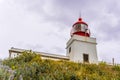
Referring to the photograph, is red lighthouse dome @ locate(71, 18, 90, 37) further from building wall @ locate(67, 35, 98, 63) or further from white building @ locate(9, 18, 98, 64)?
building wall @ locate(67, 35, 98, 63)

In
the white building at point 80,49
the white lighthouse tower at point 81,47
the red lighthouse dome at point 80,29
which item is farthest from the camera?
the red lighthouse dome at point 80,29

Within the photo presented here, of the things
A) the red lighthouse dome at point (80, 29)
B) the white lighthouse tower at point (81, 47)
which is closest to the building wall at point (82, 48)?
the white lighthouse tower at point (81, 47)

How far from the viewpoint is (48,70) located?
10469 mm

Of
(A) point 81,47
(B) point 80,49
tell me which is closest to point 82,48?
(A) point 81,47

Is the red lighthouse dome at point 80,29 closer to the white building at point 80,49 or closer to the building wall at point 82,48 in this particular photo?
the white building at point 80,49

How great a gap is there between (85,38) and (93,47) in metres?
1.00

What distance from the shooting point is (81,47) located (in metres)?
19.2

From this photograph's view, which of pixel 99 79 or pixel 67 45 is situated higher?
pixel 67 45

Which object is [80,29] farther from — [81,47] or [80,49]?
[80,49]

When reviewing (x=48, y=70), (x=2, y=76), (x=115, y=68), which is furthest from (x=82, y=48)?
(x=2, y=76)

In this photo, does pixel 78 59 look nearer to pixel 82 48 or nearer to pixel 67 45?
pixel 82 48

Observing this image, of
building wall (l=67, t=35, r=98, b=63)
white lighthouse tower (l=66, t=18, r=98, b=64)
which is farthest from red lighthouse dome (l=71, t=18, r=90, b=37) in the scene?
building wall (l=67, t=35, r=98, b=63)

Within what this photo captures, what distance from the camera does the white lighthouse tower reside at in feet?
61.5

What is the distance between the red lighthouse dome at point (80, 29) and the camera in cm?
2059
